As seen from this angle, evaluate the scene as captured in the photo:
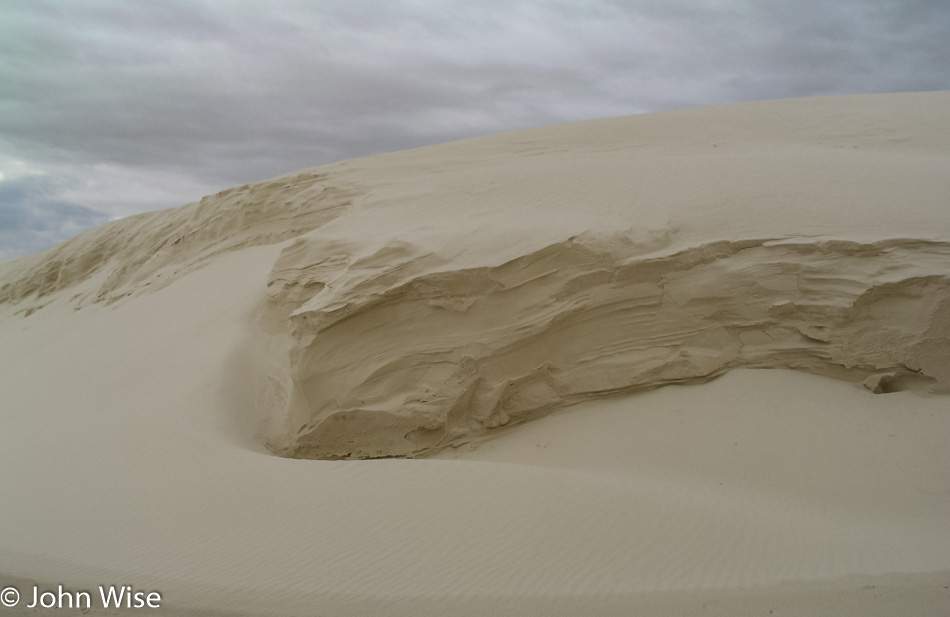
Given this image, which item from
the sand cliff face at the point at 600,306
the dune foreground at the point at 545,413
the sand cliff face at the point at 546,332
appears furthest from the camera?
the sand cliff face at the point at 546,332

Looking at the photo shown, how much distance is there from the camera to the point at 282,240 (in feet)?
42.4

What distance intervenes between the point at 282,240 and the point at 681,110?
35.6ft

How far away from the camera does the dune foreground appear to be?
4.57 meters

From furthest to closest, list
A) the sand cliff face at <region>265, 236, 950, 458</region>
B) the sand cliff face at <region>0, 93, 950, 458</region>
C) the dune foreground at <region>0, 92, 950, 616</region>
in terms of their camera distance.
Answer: the sand cliff face at <region>265, 236, 950, 458</region> → the sand cliff face at <region>0, 93, 950, 458</region> → the dune foreground at <region>0, 92, 950, 616</region>

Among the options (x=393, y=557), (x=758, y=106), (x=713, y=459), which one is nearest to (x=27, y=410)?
(x=393, y=557)

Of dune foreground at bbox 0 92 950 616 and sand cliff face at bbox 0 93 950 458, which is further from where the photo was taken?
sand cliff face at bbox 0 93 950 458

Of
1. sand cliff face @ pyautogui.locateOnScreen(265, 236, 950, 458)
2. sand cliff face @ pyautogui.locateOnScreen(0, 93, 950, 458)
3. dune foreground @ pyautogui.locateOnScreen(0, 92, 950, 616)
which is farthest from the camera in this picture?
sand cliff face @ pyautogui.locateOnScreen(265, 236, 950, 458)

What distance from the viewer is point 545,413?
23.2ft

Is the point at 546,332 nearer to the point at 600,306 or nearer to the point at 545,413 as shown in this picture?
the point at 600,306

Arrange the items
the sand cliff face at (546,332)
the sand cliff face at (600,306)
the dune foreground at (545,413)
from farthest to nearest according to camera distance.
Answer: the sand cliff face at (546,332)
the sand cliff face at (600,306)
the dune foreground at (545,413)

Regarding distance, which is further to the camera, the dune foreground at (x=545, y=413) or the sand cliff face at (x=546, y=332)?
the sand cliff face at (x=546, y=332)

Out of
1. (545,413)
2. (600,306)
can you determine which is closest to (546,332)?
(600,306)

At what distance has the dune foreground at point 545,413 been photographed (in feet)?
15.0

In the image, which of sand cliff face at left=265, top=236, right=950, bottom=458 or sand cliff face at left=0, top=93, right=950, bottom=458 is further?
sand cliff face at left=265, top=236, right=950, bottom=458
